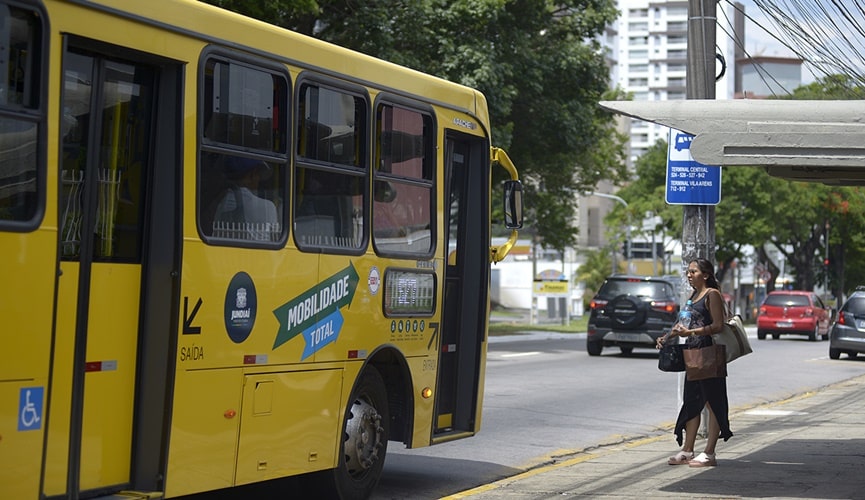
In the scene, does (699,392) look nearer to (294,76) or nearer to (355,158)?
(355,158)

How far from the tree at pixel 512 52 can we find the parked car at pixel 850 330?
25.5 feet

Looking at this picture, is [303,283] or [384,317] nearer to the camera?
[303,283]

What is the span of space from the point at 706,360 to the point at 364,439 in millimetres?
3154

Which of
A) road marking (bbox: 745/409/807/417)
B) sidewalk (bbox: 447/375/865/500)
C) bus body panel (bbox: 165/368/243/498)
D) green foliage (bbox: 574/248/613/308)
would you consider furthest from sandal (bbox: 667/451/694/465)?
green foliage (bbox: 574/248/613/308)

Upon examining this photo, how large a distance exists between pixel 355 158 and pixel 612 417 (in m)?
8.53

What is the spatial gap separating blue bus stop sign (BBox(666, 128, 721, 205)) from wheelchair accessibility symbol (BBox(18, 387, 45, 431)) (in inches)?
330

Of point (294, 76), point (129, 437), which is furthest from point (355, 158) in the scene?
→ point (129, 437)

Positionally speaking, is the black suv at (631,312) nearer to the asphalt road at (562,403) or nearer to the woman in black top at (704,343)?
the asphalt road at (562,403)

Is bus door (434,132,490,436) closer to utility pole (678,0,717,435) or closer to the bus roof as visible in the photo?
the bus roof

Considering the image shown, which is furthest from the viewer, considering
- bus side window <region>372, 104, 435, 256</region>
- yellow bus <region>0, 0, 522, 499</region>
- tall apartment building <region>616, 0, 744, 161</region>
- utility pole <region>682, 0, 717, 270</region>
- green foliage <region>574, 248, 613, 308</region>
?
tall apartment building <region>616, 0, 744, 161</region>

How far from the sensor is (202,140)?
746cm

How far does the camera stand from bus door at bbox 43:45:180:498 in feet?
21.4

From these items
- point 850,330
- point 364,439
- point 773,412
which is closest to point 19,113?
point 364,439

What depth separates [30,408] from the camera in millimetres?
6203
